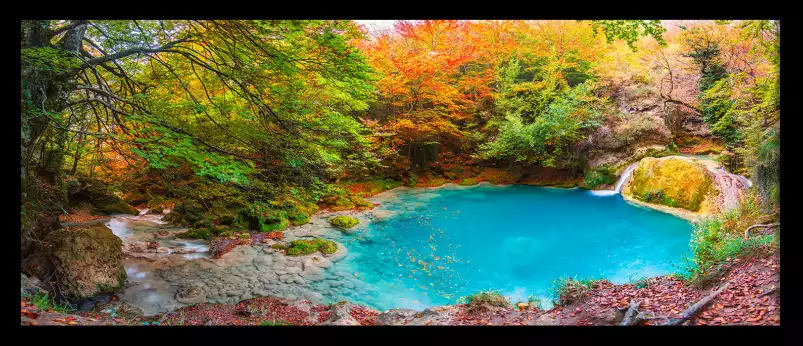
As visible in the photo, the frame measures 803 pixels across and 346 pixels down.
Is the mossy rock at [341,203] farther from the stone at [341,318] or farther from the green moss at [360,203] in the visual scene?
the stone at [341,318]

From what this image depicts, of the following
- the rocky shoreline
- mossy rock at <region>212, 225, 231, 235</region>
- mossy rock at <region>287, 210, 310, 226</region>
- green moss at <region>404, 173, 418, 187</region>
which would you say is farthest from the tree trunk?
green moss at <region>404, 173, 418, 187</region>

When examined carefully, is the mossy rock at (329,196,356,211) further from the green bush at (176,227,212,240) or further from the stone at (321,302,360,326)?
the stone at (321,302,360,326)

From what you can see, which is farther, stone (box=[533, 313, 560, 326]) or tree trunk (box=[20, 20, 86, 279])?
tree trunk (box=[20, 20, 86, 279])

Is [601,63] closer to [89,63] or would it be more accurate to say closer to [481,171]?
[481,171]

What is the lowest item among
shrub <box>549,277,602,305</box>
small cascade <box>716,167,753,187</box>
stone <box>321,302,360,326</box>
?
stone <box>321,302,360,326</box>

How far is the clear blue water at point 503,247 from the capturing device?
529cm

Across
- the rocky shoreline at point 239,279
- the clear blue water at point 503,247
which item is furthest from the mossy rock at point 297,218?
the clear blue water at point 503,247

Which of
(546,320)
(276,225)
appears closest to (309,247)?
(276,225)

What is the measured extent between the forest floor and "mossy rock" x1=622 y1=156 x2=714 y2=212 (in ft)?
20.4

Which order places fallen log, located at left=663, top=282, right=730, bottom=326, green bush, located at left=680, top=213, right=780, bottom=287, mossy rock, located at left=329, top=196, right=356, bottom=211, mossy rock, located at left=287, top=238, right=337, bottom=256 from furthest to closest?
mossy rock, located at left=329, top=196, right=356, bottom=211 → mossy rock, located at left=287, top=238, right=337, bottom=256 → green bush, located at left=680, top=213, right=780, bottom=287 → fallen log, located at left=663, top=282, right=730, bottom=326

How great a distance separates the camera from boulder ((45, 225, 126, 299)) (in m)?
3.96

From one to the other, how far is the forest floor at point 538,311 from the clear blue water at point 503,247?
37.9 inches

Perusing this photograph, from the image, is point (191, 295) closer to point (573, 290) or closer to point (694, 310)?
point (573, 290)
